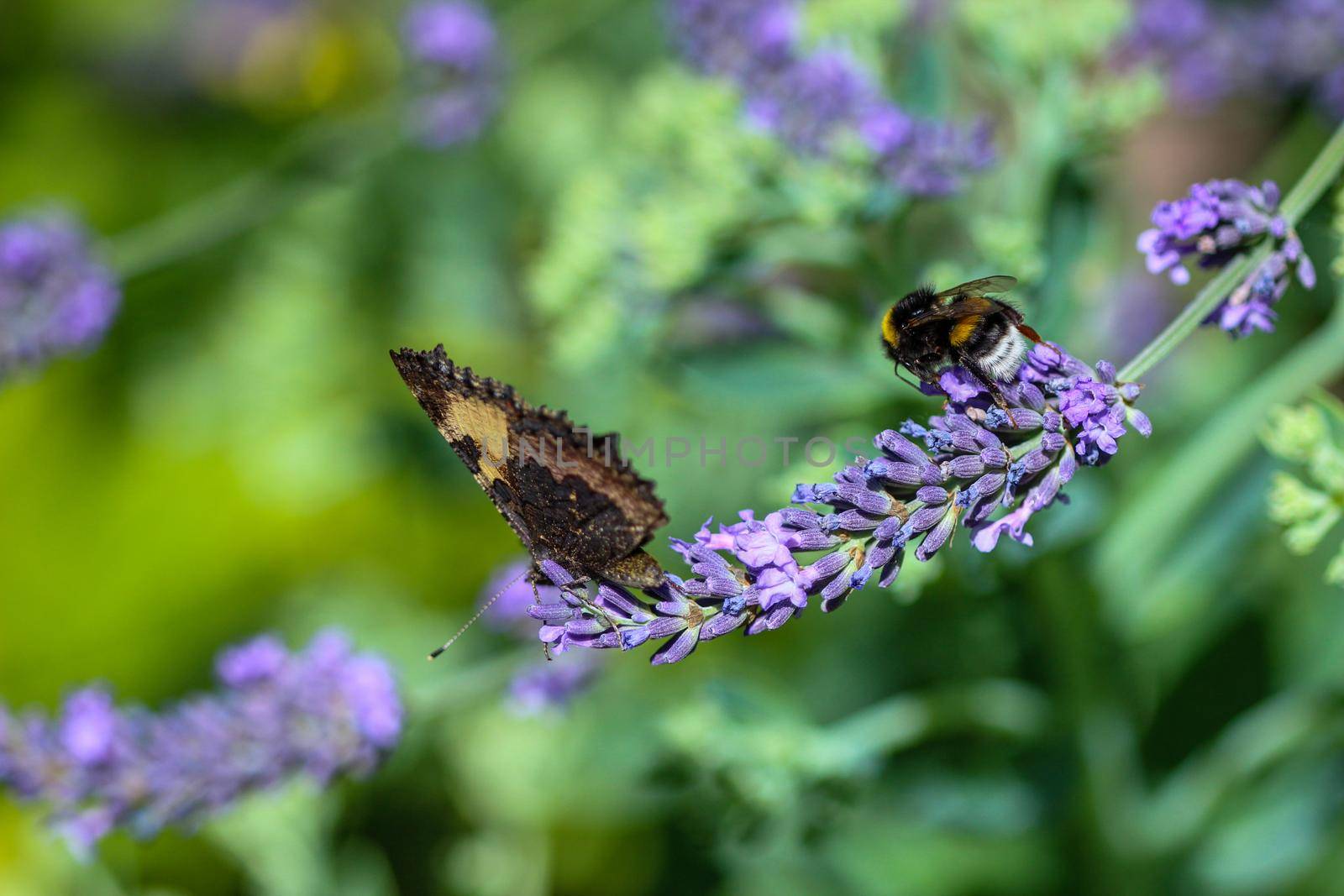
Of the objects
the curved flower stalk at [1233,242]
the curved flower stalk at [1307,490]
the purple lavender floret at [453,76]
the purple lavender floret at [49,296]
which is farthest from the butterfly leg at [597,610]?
the purple lavender floret at [453,76]

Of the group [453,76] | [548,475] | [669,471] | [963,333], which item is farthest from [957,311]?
[453,76]

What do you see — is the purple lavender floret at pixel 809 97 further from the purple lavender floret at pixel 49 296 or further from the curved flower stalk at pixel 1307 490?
the purple lavender floret at pixel 49 296

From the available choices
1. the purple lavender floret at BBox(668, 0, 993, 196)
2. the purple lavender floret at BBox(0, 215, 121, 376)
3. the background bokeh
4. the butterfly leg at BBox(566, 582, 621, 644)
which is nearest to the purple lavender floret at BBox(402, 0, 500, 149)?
the background bokeh

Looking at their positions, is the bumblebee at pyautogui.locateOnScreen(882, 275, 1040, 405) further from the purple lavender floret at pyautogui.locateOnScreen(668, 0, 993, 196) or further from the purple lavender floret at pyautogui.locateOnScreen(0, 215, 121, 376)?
the purple lavender floret at pyautogui.locateOnScreen(0, 215, 121, 376)

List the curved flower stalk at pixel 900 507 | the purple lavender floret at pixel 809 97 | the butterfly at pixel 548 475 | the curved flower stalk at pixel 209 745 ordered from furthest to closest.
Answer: the purple lavender floret at pixel 809 97
the curved flower stalk at pixel 209 745
the butterfly at pixel 548 475
the curved flower stalk at pixel 900 507

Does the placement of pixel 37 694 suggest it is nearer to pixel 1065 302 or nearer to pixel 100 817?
pixel 100 817

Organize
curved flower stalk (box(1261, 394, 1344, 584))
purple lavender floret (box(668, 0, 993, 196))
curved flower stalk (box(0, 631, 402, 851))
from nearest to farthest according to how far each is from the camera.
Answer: curved flower stalk (box(1261, 394, 1344, 584)) < curved flower stalk (box(0, 631, 402, 851)) < purple lavender floret (box(668, 0, 993, 196))
